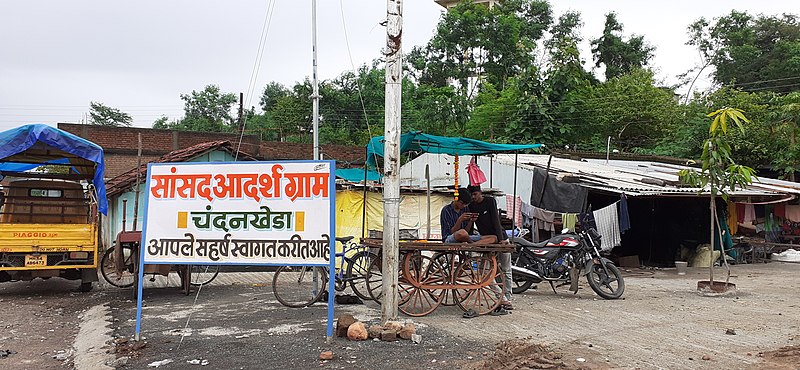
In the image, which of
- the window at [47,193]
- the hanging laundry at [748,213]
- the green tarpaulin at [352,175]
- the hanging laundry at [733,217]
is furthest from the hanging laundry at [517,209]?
the window at [47,193]

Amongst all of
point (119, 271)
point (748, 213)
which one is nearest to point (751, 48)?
point (748, 213)

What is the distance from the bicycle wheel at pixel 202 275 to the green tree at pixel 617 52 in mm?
30865

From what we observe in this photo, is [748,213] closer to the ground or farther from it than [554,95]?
closer to the ground

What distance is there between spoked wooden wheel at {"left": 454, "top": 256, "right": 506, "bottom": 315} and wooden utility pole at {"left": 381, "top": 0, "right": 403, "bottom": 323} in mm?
1598

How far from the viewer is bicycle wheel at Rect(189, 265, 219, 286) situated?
12.2m

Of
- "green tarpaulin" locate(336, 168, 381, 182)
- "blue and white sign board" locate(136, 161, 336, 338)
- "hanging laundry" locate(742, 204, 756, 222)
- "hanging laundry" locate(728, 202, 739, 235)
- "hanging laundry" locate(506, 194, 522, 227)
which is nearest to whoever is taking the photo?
"blue and white sign board" locate(136, 161, 336, 338)

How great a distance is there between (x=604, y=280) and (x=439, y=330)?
4202 mm

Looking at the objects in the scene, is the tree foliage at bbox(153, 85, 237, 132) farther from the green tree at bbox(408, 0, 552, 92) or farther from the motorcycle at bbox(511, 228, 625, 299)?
the motorcycle at bbox(511, 228, 625, 299)

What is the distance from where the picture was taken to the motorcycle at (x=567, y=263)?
1058cm

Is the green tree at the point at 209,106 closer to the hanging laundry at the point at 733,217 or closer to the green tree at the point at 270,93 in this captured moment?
the green tree at the point at 270,93

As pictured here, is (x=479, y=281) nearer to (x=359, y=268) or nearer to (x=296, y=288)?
(x=359, y=268)

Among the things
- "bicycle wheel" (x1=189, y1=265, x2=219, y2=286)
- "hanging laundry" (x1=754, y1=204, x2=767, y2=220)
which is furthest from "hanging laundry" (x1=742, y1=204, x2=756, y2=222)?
"bicycle wheel" (x1=189, y1=265, x2=219, y2=286)

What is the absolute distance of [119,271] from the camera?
1081 centimetres

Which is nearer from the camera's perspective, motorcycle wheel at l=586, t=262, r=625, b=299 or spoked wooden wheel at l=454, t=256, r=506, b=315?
spoked wooden wheel at l=454, t=256, r=506, b=315
